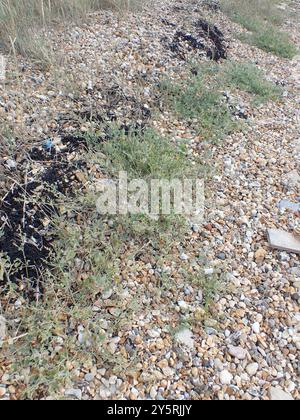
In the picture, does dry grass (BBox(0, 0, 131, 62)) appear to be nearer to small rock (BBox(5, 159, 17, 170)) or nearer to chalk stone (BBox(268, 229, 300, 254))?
small rock (BBox(5, 159, 17, 170))

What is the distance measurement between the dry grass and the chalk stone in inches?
107

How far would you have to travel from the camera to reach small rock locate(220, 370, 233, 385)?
196 centimetres

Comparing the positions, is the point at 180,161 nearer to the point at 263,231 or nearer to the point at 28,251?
the point at 263,231

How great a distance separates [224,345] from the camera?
6.93 ft

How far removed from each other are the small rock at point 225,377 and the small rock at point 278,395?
0.71 feet

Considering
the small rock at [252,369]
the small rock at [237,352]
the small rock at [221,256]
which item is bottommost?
the small rock at [252,369]

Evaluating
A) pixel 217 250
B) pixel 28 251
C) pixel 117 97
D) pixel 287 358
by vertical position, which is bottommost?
pixel 287 358

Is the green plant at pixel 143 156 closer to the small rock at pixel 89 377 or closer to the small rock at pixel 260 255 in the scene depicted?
the small rock at pixel 260 255

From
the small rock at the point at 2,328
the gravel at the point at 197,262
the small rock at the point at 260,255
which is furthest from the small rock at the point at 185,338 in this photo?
the small rock at the point at 2,328

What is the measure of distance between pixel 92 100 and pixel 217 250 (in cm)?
194

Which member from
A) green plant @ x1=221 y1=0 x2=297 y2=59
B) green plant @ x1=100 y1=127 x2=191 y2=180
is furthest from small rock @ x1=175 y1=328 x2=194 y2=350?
green plant @ x1=221 y1=0 x2=297 y2=59

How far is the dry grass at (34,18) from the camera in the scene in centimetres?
380

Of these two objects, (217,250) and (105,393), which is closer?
(105,393)

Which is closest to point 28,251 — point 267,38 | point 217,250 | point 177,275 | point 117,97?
point 177,275
